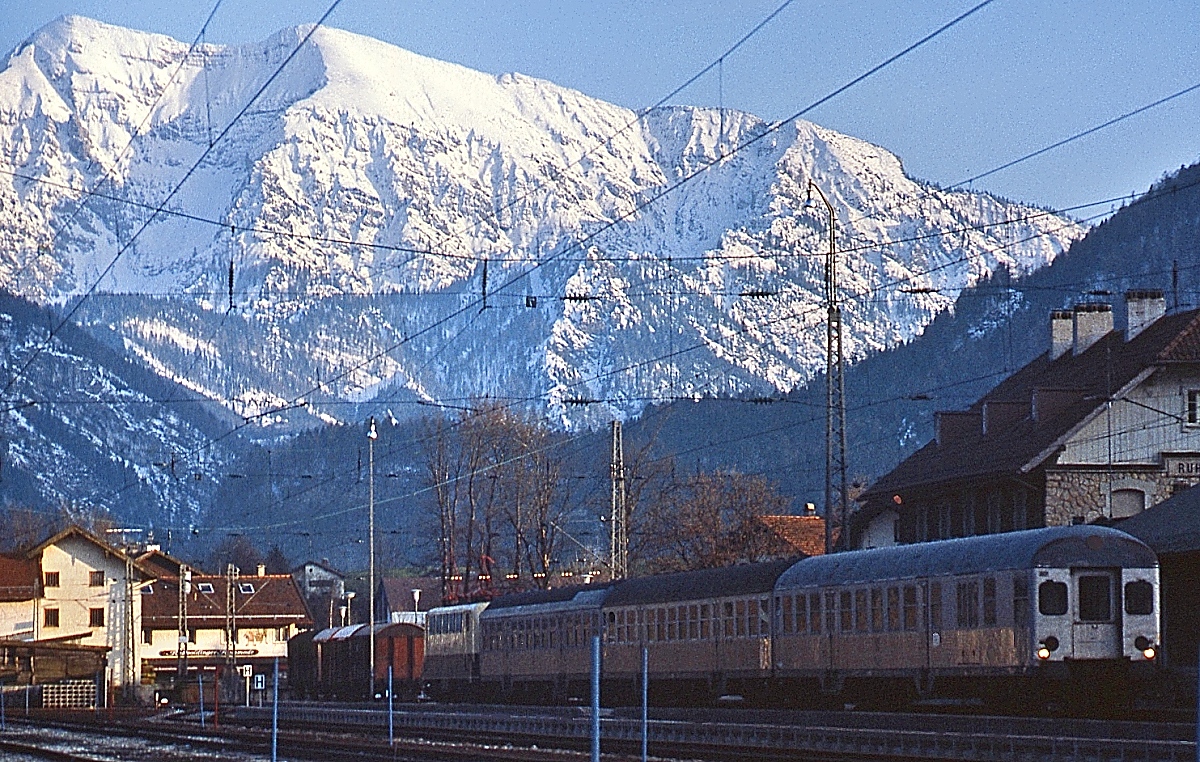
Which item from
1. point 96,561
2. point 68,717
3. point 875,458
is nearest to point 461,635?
point 68,717

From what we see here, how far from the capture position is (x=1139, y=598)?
36.4 metres

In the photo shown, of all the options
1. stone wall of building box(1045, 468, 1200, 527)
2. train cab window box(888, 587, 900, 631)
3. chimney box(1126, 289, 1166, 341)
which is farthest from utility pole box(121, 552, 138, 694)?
train cab window box(888, 587, 900, 631)

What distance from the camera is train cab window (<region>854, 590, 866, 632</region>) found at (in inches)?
1610

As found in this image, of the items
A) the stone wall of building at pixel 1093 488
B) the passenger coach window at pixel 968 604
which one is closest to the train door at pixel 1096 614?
the passenger coach window at pixel 968 604

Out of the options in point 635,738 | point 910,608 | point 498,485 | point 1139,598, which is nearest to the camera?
point 1139,598

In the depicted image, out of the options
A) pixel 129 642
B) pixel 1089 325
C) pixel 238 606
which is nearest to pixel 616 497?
pixel 1089 325

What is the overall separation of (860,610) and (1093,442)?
1946 cm

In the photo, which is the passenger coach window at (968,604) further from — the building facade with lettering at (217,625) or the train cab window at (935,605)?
the building facade with lettering at (217,625)

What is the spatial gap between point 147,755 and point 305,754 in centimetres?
329

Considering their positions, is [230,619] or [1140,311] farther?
[230,619]

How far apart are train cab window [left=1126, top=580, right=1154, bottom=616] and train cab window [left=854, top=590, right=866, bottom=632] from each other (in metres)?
5.90

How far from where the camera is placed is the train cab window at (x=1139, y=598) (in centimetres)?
3634

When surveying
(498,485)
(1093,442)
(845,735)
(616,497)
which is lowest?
(845,735)

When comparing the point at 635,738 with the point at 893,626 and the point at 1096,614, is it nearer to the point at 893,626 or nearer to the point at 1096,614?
the point at 893,626
